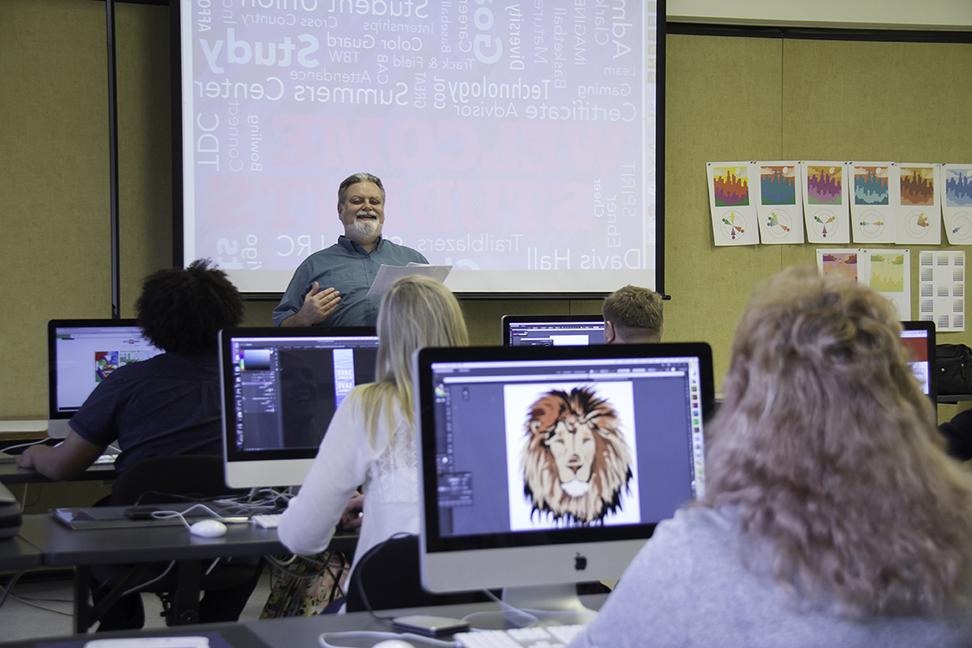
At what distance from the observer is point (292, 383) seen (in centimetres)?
295

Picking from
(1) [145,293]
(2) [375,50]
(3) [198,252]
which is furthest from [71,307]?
(1) [145,293]

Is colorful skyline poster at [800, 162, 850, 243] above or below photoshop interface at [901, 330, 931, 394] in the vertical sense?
above

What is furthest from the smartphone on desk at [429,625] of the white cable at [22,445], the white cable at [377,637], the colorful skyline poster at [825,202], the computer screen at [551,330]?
the colorful skyline poster at [825,202]

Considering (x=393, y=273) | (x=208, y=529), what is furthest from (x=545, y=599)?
(x=393, y=273)

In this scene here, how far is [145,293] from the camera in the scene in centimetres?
326

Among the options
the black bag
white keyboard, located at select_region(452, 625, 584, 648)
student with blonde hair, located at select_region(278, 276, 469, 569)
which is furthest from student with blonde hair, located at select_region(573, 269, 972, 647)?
the black bag

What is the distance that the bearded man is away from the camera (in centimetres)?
462

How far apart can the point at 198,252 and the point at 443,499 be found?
360 centimetres

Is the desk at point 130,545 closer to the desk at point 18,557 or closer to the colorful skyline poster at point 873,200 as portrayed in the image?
the desk at point 18,557

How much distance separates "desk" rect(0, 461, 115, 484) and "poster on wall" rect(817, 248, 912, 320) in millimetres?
4053

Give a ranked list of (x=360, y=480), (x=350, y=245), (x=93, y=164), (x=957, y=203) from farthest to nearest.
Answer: (x=957, y=203) → (x=93, y=164) → (x=350, y=245) → (x=360, y=480)

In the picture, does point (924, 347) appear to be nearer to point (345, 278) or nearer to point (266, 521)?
point (345, 278)

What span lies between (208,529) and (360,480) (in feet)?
1.59

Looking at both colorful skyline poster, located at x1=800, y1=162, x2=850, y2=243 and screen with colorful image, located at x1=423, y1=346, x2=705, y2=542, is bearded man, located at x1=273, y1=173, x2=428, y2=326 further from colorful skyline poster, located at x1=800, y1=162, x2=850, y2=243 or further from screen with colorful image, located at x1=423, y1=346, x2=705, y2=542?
screen with colorful image, located at x1=423, y1=346, x2=705, y2=542
